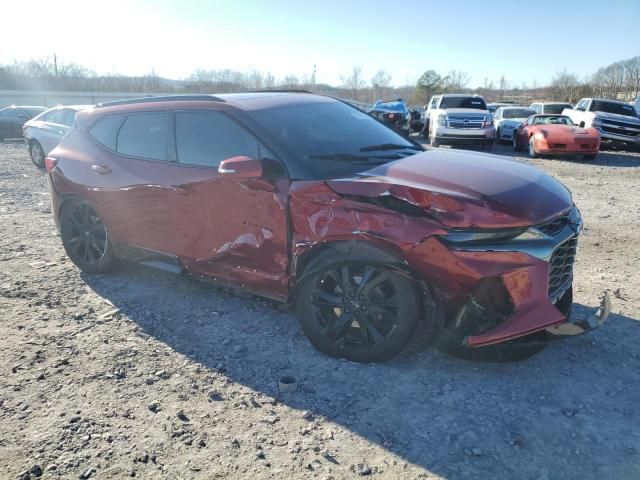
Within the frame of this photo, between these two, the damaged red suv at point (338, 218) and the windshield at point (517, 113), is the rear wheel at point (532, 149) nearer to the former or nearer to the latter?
the windshield at point (517, 113)

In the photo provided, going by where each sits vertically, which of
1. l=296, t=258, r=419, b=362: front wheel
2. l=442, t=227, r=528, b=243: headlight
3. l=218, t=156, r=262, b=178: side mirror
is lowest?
l=296, t=258, r=419, b=362: front wheel

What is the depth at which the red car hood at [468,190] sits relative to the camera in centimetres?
287

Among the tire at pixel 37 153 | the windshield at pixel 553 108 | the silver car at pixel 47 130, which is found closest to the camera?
the silver car at pixel 47 130

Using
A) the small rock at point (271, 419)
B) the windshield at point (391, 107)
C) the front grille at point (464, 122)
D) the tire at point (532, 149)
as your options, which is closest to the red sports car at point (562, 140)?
the tire at point (532, 149)

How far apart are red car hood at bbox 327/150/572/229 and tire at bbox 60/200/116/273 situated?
270 centimetres

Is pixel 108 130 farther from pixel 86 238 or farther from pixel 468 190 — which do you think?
pixel 468 190

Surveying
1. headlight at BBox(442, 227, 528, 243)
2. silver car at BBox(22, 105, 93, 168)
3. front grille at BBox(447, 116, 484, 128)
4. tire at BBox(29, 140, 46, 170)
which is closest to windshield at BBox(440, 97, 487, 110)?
front grille at BBox(447, 116, 484, 128)

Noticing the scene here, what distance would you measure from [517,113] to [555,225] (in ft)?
60.4

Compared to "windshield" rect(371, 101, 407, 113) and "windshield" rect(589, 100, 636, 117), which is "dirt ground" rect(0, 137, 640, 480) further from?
"windshield" rect(371, 101, 407, 113)

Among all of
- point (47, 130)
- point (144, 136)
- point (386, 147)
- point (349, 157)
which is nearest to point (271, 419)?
point (349, 157)

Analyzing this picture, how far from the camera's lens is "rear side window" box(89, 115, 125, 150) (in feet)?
15.3

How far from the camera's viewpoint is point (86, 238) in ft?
16.2

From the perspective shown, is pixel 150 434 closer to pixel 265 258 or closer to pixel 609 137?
pixel 265 258

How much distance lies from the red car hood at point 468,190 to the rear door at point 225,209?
0.58 m
